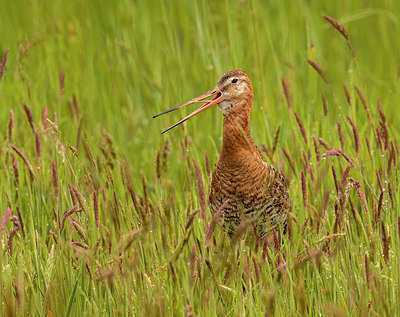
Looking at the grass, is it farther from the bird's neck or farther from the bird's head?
the bird's head

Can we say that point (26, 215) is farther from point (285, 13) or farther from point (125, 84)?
point (285, 13)

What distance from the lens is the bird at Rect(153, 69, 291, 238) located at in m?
3.58

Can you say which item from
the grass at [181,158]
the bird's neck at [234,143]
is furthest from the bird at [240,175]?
the grass at [181,158]

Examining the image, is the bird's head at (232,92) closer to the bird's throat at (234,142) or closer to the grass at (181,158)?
the bird's throat at (234,142)

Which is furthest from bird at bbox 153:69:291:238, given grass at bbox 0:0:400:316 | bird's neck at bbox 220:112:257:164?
grass at bbox 0:0:400:316

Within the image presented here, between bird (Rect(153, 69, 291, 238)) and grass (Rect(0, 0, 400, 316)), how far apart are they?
0.40 ft

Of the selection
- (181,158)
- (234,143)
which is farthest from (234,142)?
(181,158)

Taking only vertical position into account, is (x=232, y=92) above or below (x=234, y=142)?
above

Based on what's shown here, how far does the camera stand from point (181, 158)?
15.0 feet

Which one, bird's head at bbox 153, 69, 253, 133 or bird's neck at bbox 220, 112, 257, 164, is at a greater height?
bird's head at bbox 153, 69, 253, 133

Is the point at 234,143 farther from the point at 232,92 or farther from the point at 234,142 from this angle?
the point at 232,92

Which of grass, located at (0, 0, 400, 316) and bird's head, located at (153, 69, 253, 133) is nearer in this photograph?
grass, located at (0, 0, 400, 316)

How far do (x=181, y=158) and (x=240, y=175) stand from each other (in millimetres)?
1017

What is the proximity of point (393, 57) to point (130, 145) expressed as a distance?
2.39m
